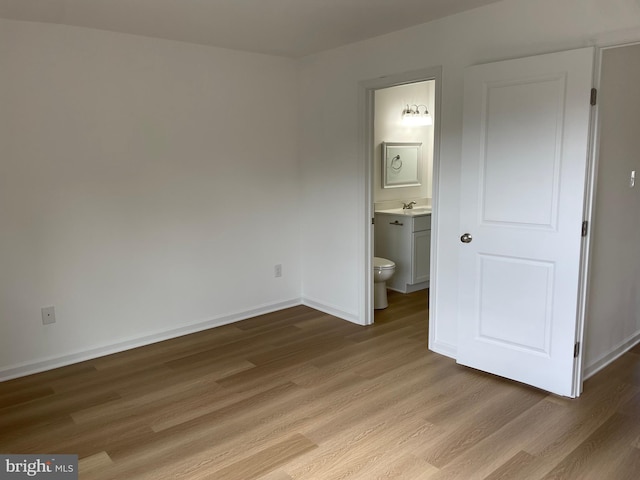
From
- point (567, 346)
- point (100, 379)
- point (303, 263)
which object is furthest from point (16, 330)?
point (567, 346)

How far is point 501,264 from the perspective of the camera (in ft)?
10.1

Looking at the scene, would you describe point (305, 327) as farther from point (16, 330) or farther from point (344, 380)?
point (16, 330)

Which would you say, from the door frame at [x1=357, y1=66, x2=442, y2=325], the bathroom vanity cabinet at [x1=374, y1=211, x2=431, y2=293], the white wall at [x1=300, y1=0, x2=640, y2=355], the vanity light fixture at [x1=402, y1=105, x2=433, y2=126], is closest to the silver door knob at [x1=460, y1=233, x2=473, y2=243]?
the white wall at [x1=300, y1=0, x2=640, y2=355]

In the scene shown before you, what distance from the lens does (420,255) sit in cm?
514

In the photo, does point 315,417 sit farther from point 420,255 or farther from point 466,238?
point 420,255

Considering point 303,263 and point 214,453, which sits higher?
point 303,263

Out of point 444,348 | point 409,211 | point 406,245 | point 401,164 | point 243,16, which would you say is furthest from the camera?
point 401,164

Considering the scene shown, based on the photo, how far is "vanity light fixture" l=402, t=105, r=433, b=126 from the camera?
5316 millimetres

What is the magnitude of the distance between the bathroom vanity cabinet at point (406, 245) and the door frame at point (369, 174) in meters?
0.99

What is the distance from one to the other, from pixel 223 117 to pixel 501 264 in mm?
2496

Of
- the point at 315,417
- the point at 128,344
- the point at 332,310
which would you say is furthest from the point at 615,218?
the point at 128,344
